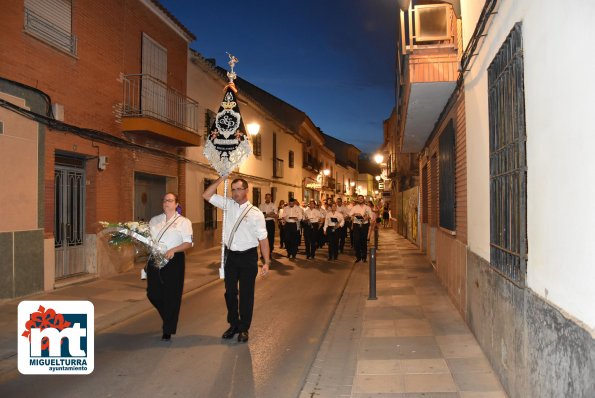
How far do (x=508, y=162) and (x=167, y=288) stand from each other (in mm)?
4092

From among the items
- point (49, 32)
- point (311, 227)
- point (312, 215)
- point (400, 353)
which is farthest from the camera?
point (312, 215)

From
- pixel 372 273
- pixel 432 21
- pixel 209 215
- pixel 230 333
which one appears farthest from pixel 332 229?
pixel 230 333

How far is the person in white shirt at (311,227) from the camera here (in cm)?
1608

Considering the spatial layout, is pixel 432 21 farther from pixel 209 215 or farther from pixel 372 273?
pixel 209 215

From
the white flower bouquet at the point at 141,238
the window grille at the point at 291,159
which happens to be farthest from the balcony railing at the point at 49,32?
the window grille at the point at 291,159

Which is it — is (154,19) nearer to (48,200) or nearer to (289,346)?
(48,200)

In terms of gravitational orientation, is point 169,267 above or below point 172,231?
below

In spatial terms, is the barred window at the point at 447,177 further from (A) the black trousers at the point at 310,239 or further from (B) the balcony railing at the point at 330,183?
(B) the balcony railing at the point at 330,183

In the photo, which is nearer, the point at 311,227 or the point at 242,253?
the point at 242,253

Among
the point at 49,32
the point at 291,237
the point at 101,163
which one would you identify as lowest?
A: the point at 291,237

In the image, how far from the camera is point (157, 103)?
14133 millimetres

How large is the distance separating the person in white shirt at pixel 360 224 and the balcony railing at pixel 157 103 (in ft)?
18.3

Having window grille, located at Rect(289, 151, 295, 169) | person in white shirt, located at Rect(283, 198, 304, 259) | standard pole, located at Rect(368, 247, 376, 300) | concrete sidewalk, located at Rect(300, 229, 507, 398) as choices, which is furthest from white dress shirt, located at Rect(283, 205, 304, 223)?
window grille, located at Rect(289, 151, 295, 169)

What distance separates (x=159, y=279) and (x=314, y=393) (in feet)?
8.23
